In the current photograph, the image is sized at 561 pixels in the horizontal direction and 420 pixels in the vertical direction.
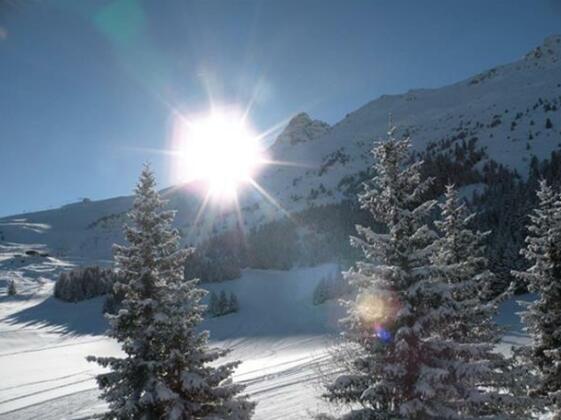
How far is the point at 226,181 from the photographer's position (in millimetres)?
196250

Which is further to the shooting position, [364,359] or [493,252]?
[493,252]

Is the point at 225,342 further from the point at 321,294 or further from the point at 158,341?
the point at 158,341

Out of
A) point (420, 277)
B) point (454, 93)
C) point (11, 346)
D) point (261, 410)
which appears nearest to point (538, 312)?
point (420, 277)

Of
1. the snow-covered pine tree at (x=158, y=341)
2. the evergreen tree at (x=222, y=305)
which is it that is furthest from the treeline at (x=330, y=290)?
the snow-covered pine tree at (x=158, y=341)

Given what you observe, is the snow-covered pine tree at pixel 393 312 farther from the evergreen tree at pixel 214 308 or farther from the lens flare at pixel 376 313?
the evergreen tree at pixel 214 308

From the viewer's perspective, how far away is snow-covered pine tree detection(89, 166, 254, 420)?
31.6 ft

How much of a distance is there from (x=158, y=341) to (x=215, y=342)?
4236 centimetres

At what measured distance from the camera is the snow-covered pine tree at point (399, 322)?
842 cm

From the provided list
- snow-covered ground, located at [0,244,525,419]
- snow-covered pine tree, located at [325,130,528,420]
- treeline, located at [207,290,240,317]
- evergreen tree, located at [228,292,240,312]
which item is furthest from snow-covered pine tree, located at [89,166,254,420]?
evergreen tree, located at [228,292,240,312]

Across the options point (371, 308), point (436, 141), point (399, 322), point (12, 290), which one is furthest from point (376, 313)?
point (436, 141)

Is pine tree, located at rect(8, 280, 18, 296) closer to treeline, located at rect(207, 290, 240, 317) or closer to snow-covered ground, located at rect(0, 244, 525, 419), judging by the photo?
Result: snow-covered ground, located at rect(0, 244, 525, 419)

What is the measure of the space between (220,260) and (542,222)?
267 feet

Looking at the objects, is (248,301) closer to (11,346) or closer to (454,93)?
(11,346)

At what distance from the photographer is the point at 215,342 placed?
50.6 m
